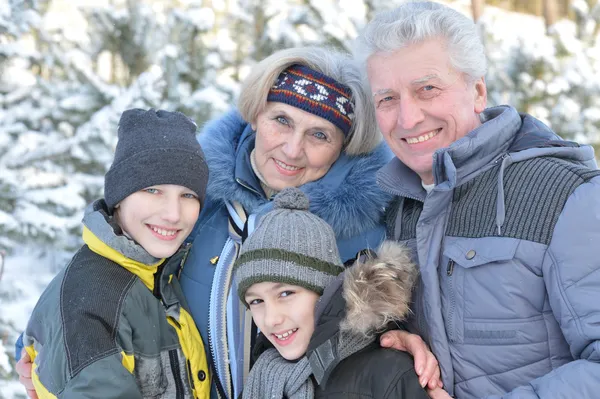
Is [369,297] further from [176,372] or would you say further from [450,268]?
[176,372]

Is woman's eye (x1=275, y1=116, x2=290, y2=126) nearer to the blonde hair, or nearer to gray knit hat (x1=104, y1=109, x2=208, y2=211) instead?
the blonde hair

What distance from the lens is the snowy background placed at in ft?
18.4

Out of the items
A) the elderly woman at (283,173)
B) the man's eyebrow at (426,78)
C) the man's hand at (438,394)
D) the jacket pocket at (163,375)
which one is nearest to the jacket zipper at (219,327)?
the elderly woman at (283,173)

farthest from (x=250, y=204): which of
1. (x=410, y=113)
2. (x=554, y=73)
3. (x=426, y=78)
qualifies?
(x=554, y=73)

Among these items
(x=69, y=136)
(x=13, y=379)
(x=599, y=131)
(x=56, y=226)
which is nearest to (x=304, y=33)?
(x=69, y=136)

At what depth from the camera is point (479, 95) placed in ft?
7.55

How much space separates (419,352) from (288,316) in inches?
19.0

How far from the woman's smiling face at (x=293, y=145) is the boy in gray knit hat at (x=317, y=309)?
42 cm

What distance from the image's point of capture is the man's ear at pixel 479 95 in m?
2.29

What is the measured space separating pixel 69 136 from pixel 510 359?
5381mm

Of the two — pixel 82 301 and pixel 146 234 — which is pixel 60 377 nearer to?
pixel 82 301

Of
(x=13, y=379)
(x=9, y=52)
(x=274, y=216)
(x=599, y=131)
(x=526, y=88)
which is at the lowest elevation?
(x=13, y=379)

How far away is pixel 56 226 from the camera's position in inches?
220

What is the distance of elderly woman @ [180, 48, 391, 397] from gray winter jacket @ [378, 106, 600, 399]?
580mm
